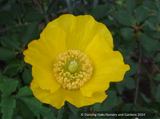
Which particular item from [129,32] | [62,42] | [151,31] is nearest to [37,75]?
[62,42]

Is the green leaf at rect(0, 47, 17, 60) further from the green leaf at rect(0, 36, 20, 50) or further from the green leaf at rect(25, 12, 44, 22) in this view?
the green leaf at rect(25, 12, 44, 22)

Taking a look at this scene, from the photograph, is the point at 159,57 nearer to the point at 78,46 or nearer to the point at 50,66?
the point at 78,46

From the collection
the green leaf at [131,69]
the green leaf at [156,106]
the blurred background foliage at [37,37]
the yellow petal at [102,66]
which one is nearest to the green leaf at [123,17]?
the blurred background foliage at [37,37]

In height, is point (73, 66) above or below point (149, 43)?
below

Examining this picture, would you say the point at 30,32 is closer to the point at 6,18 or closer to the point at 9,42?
the point at 9,42

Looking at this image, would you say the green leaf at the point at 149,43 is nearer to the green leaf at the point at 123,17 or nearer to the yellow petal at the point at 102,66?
the green leaf at the point at 123,17

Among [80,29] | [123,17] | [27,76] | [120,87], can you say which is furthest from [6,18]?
[120,87]

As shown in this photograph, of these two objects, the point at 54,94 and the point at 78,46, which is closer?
the point at 54,94
